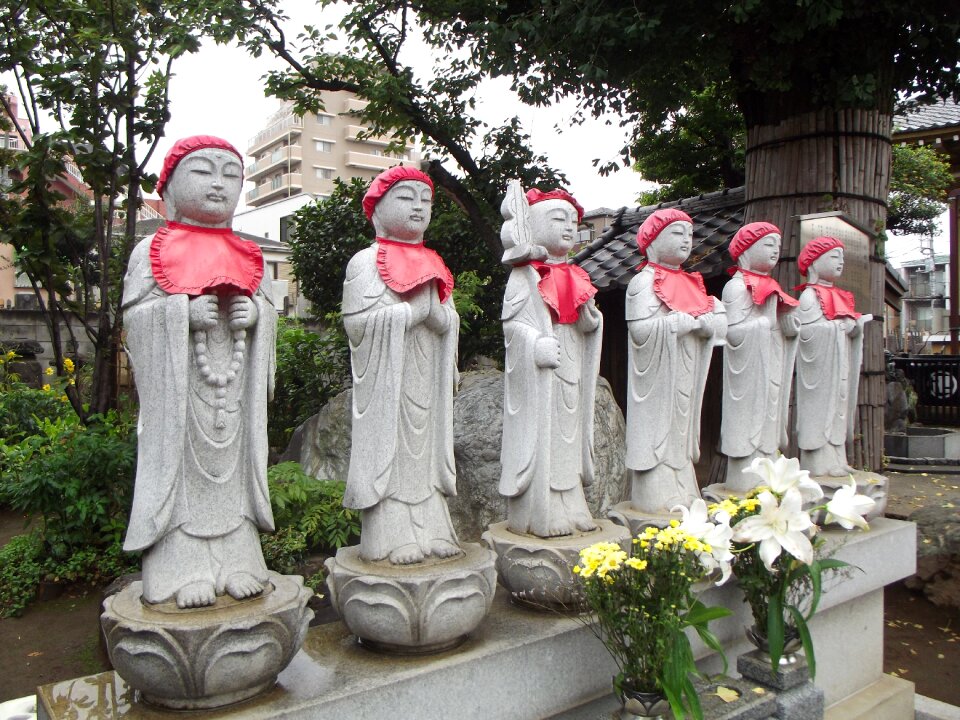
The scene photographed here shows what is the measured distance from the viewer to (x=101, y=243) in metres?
6.42

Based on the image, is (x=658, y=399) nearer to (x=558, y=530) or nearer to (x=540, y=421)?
(x=540, y=421)

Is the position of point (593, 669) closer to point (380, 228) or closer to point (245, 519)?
point (245, 519)

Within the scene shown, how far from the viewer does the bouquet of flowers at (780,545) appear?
3363 millimetres

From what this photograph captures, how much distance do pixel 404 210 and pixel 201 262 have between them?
0.97 meters

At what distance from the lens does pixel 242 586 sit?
Answer: 2908 millimetres

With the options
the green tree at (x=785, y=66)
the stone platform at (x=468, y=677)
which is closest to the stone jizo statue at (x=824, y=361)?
the stone platform at (x=468, y=677)

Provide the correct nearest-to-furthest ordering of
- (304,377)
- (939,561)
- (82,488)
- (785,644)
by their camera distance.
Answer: (785,644) < (82,488) < (939,561) < (304,377)

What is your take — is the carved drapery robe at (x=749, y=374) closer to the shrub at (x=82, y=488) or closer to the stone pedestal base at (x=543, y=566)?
the stone pedestal base at (x=543, y=566)

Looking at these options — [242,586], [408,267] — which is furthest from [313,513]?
[408,267]

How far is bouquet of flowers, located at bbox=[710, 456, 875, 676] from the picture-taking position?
132 inches

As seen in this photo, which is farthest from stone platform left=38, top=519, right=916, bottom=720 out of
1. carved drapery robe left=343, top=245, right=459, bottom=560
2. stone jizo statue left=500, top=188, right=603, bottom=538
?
stone jizo statue left=500, top=188, right=603, bottom=538

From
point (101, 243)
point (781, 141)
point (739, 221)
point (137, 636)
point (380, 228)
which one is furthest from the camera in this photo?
point (739, 221)

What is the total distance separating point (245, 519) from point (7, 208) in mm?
5139

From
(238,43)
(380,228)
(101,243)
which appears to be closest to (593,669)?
(380,228)
